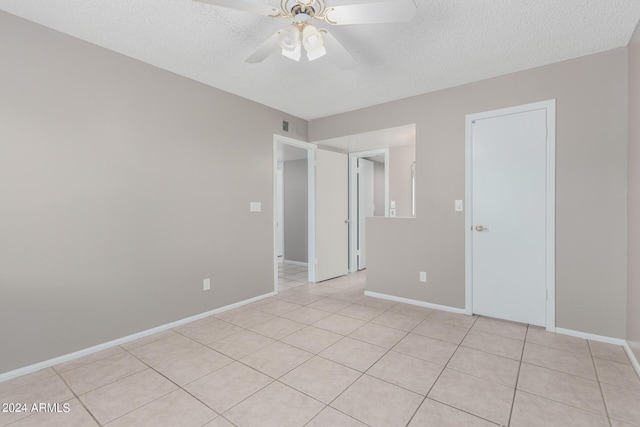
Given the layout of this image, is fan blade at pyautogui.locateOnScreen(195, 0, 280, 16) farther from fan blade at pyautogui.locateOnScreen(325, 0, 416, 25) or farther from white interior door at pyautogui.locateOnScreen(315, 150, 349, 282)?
white interior door at pyautogui.locateOnScreen(315, 150, 349, 282)

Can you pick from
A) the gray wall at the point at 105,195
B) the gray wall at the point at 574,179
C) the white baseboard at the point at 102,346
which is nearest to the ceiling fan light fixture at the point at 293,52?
the gray wall at the point at 105,195

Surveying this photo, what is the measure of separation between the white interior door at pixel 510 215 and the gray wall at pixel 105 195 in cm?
262

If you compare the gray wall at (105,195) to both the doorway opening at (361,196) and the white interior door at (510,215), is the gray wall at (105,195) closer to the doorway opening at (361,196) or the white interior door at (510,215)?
the doorway opening at (361,196)

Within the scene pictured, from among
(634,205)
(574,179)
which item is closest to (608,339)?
(634,205)

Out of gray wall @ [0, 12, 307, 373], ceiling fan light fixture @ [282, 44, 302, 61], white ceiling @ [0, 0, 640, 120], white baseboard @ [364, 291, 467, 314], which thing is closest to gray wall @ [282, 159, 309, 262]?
white baseboard @ [364, 291, 467, 314]

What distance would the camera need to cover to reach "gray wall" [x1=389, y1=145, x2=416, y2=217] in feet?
15.7

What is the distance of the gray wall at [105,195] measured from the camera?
6.87 feet

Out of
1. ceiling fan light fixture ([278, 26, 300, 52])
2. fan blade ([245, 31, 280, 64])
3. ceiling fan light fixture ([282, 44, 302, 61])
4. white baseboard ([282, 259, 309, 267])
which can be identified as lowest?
white baseboard ([282, 259, 309, 267])

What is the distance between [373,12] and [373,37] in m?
0.72

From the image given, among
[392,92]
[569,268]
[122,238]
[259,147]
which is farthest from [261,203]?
[569,268]

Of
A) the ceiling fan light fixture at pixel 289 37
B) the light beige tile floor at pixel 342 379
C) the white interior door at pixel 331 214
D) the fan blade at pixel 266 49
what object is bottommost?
the light beige tile floor at pixel 342 379

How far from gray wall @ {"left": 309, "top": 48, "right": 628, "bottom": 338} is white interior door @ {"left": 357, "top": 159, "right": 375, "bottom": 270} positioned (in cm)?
199

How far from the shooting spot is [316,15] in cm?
181

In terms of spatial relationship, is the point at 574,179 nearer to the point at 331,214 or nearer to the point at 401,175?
the point at 401,175
